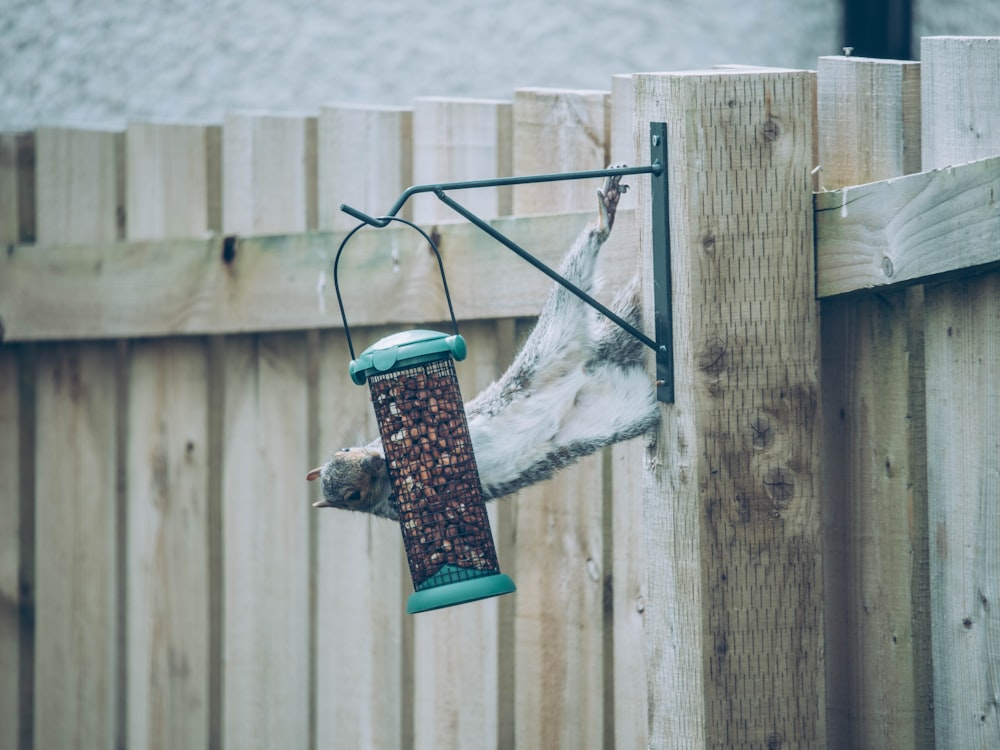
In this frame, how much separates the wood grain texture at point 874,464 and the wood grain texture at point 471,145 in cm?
75

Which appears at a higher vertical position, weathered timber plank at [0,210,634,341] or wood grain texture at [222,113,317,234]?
wood grain texture at [222,113,317,234]

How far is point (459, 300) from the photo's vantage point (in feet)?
7.38

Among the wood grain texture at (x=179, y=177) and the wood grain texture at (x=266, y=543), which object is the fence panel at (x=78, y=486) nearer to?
the wood grain texture at (x=179, y=177)

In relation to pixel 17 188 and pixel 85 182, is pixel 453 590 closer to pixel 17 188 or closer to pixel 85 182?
pixel 85 182

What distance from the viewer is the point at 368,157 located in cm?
242

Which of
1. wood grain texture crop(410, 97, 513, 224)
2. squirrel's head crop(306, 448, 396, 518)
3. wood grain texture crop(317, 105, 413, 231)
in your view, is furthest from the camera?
wood grain texture crop(317, 105, 413, 231)

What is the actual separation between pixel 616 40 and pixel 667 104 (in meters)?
2.44

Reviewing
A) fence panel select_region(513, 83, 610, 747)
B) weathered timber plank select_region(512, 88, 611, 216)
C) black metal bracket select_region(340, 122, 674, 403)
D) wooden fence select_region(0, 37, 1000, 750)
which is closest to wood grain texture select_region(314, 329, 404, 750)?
wooden fence select_region(0, 37, 1000, 750)

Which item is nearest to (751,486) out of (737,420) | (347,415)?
(737,420)

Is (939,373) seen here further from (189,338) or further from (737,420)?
(189,338)

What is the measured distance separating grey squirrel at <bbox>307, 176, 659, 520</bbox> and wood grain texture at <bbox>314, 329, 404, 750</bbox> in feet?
1.80

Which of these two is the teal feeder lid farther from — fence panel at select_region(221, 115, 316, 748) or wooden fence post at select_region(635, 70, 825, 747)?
fence panel at select_region(221, 115, 316, 748)

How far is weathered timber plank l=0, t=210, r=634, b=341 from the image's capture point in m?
2.18

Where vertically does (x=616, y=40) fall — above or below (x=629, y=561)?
above
